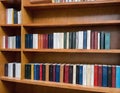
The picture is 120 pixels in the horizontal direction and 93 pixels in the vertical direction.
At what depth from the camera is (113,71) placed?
6.22 ft

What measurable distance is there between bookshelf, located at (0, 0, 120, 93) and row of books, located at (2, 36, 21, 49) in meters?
0.06

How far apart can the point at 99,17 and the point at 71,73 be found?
2.50 ft

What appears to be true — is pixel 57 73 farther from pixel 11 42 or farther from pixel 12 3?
pixel 12 3

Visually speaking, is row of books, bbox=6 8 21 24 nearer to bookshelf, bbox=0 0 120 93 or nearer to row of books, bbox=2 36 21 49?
bookshelf, bbox=0 0 120 93

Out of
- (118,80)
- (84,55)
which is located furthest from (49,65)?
(118,80)

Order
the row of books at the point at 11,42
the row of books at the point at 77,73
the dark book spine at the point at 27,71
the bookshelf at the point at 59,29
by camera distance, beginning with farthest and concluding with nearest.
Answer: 1. the row of books at the point at 11,42
2. the dark book spine at the point at 27,71
3. the bookshelf at the point at 59,29
4. the row of books at the point at 77,73

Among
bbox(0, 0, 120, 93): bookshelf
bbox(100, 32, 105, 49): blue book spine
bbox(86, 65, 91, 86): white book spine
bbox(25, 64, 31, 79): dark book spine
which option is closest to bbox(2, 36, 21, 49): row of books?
bbox(0, 0, 120, 93): bookshelf

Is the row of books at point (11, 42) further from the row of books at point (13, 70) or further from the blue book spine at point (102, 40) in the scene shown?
the blue book spine at point (102, 40)

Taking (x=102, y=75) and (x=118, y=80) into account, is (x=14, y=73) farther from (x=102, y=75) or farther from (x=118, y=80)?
(x=118, y=80)

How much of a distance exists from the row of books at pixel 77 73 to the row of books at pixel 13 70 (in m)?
0.13

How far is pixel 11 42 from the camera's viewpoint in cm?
239

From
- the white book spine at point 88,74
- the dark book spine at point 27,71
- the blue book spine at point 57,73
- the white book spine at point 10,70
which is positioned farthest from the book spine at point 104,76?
the white book spine at point 10,70

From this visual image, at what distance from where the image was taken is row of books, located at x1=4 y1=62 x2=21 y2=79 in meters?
2.32

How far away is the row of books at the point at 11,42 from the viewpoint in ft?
7.73
